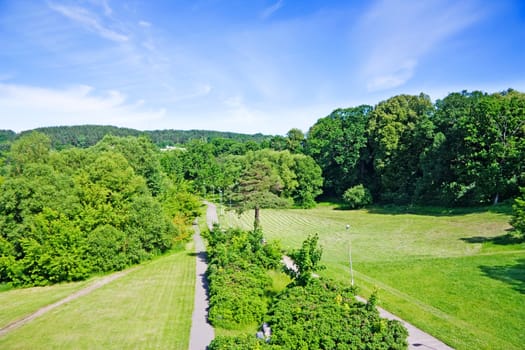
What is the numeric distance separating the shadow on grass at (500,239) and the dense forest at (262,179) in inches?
40.5

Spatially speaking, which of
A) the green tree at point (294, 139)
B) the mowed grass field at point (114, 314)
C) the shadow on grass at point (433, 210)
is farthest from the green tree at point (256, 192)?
the green tree at point (294, 139)

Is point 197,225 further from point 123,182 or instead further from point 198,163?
point 198,163

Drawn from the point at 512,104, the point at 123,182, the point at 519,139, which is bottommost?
the point at 123,182

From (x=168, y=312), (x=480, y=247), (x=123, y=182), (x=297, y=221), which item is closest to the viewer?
(x=168, y=312)

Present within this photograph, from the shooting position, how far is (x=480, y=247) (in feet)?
71.4

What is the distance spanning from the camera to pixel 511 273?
54.2 ft

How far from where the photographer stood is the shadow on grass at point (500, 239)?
70.3 feet

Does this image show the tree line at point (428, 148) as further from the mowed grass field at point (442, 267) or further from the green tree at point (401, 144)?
the mowed grass field at point (442, 267)

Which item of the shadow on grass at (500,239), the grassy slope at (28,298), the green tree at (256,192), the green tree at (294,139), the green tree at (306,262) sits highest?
the green tree at (294,139)

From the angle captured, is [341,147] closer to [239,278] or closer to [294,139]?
[294,139]

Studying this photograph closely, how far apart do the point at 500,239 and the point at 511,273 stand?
23.0 feet

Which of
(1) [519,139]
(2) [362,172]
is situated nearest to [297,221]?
(2) [362,172]

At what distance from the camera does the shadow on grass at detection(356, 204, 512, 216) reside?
30930mm

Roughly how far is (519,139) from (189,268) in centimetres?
3186
